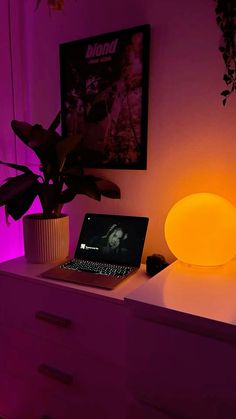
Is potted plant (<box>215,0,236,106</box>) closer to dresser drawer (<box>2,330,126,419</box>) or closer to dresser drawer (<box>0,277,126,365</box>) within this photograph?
dresser drawer (<box>0,277,126,365</box>)

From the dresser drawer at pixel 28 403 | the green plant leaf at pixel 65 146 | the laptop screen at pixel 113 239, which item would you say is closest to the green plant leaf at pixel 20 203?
the green plant leaf at pixel 65 146

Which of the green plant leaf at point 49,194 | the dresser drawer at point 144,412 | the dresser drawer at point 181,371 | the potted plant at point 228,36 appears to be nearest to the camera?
the dresser drawer at point 181,371

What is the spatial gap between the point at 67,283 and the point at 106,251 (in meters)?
0.28

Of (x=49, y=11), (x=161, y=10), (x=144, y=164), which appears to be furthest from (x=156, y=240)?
(x=49, y=11)

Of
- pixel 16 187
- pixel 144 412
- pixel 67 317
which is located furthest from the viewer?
pixel 16 187

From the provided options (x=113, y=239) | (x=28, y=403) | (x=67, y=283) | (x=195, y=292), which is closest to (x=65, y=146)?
(x=113, y=239)

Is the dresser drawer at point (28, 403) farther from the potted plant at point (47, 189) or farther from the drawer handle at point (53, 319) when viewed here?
the potted plant at point (47, 189)

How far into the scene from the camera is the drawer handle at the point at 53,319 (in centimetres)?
112

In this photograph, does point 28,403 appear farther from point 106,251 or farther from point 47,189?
point 47,189

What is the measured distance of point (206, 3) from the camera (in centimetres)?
117

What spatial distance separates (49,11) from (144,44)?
60 centimetres

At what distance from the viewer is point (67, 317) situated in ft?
3.72

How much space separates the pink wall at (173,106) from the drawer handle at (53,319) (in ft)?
1.61

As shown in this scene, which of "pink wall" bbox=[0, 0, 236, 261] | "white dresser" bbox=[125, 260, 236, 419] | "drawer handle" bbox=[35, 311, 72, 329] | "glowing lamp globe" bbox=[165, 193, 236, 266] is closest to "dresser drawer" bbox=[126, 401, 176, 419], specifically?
"white dresser" bbox=[125, 260, 236, 419]
